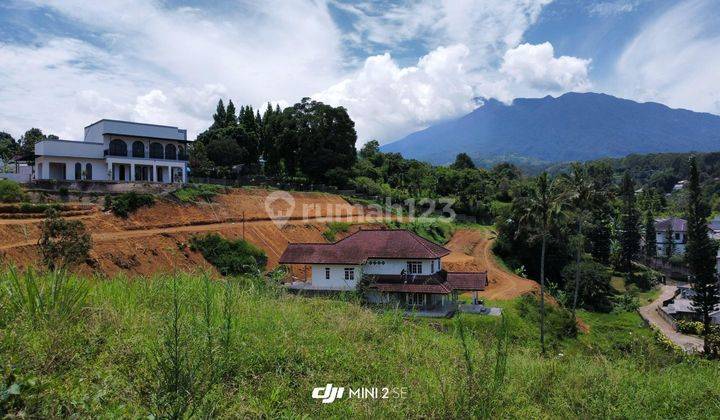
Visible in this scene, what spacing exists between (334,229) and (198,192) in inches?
445

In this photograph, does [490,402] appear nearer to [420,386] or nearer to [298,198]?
[420,386]

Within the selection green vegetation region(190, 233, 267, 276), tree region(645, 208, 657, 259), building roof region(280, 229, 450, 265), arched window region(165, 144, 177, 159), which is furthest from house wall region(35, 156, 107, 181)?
tree region(645, 208, 657, 259)

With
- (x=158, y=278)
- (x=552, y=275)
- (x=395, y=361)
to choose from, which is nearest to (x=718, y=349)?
(x=552, y=275)

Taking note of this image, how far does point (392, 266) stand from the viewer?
2450 centimetres

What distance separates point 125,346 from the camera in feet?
13.8

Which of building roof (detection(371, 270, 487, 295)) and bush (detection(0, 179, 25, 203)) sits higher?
bush (detection(0, 179, 25, 203))

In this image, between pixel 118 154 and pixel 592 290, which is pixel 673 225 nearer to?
pixel 592 290

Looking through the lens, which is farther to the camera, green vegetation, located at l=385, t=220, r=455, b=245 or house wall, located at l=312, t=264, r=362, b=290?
green vegetation, located at l=385, t=220, r=455, b=245

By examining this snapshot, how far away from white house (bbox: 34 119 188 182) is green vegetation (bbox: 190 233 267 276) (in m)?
13.4

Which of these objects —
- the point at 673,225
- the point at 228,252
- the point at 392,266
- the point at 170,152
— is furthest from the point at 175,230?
the point at 673,225

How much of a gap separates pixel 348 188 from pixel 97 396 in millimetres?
48205

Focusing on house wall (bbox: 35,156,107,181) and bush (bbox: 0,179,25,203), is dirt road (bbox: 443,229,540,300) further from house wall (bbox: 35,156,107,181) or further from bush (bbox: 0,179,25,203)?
bush (bbox: 0,179,25,203)

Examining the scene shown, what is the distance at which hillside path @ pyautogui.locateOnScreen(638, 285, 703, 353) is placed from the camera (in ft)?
89.6

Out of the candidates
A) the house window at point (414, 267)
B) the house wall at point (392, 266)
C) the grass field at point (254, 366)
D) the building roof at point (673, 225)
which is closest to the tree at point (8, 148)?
the house wall at point (392, 266)
